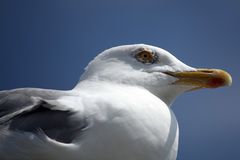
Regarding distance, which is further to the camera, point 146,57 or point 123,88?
point 146,57

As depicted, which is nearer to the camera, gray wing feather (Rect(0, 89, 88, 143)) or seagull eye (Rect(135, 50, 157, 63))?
gray wing feather (Rect(0, 89, 88, 143))

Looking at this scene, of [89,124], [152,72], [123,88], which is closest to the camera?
[89,124]

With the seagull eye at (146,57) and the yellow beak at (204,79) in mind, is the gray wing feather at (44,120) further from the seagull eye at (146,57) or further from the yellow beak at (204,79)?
the yellow beak at (204,79)

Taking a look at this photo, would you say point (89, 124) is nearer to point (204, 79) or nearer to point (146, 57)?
point (146, 57)

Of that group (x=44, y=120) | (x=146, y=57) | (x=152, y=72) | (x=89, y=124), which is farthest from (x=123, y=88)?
(x=44, y=120)

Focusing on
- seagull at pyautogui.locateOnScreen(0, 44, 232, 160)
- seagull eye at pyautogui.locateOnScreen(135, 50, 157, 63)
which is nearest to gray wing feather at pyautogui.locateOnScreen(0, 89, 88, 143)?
seagull at pyautogui.locateOnScreen(0, 44, 232, 160)

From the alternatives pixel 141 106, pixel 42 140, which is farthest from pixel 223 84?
pixel 42 140

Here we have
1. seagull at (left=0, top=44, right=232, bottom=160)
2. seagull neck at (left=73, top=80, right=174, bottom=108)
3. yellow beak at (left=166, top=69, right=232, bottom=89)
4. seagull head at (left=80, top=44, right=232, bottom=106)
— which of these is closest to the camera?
seagull at (left=0, top=44, right=232, bottom=160)

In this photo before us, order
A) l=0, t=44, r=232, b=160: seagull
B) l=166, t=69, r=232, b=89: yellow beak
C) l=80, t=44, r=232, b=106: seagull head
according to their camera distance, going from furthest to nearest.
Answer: l=166, t=69, r=232, b=89: yellow beak
l=80, t=44, r=232, b=106: seagull head
l=0, t=44, r=232, b=160: seagull

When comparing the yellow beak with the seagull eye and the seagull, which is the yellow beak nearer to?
the seagull eye
